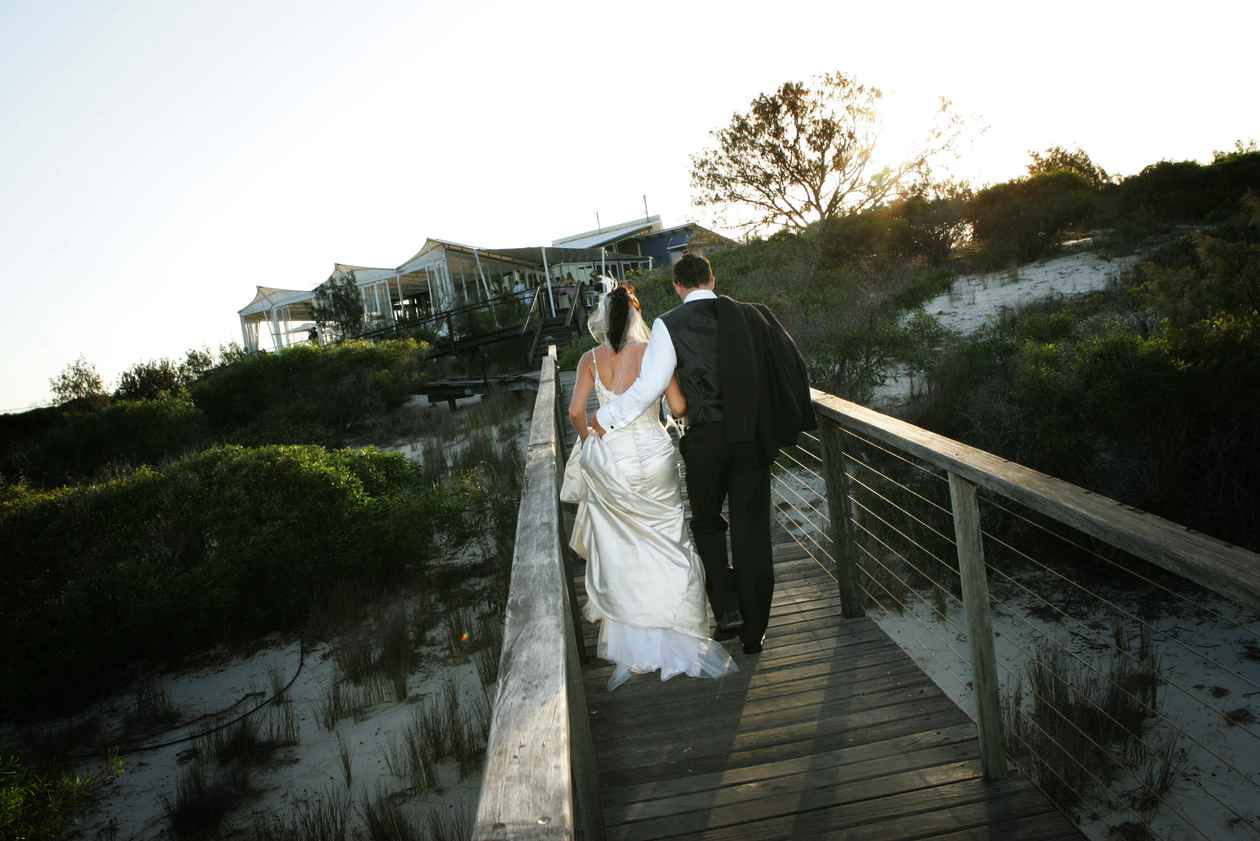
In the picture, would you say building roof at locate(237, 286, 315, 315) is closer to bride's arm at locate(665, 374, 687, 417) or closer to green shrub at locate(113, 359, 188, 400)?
green shrub at locate(113, 359, 188, 400)

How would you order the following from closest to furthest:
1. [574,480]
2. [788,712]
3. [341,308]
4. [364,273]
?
1. [788,712]
2. [574,480]
3. [341,308]
4. [364,273]

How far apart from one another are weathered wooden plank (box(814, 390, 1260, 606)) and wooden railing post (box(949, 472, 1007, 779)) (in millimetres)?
120

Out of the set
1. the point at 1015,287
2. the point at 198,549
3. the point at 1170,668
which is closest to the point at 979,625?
the point at 1170,668

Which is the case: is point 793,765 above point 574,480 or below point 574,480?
below

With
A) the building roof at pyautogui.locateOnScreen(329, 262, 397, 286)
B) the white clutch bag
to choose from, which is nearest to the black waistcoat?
the white clutch bag

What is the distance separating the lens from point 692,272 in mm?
3594

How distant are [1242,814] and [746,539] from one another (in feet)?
8.49

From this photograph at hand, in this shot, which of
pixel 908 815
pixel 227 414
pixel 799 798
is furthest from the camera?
pixel 227 414

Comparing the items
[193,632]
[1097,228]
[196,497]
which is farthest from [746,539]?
[1097,228]

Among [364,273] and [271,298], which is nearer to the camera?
[364,273]

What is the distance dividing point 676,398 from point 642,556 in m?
0.75

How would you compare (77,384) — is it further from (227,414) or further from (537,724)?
(537,724)

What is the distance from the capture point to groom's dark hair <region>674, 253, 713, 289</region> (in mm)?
3590

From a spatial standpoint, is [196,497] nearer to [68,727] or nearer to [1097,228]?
[68,727]
